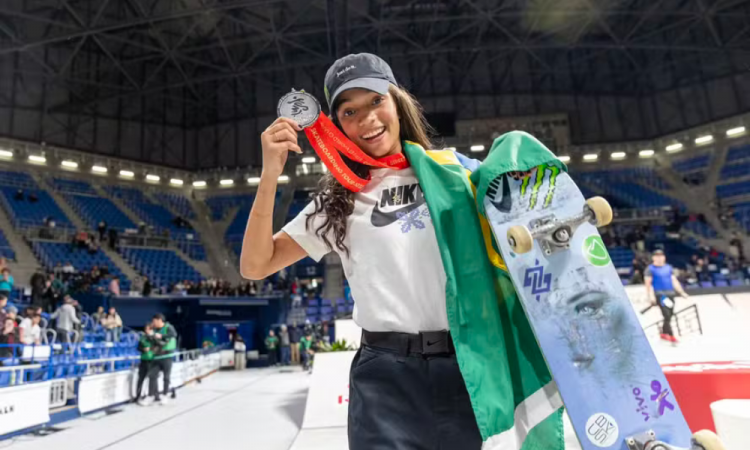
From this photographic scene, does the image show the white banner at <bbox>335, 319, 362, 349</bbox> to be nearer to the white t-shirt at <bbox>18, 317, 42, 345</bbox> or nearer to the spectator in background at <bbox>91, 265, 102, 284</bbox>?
the white t-shirt at <bbox>18, 317, 42, 345</bbox>

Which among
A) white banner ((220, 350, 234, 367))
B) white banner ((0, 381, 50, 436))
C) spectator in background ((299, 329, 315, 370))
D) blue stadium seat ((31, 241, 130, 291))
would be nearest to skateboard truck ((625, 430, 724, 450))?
white banner ((0, 381, 50, 436))

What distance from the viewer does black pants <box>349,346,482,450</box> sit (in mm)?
1104

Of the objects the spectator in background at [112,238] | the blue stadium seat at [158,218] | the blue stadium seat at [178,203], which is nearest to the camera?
the spectator in background at [112,238]

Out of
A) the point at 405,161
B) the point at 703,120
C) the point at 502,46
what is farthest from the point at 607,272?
the point at 703,120

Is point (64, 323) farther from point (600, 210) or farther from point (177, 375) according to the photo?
point (600, 210)

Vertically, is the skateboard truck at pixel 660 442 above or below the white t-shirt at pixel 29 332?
below

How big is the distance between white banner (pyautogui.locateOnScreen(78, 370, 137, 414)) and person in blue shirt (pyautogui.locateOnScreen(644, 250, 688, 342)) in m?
9.17

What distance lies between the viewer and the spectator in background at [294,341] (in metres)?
18.8

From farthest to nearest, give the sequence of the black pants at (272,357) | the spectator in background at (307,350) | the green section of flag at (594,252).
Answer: the black pants at (272,357), the spectator in background at (307,350), the green section of flag at (594,252)

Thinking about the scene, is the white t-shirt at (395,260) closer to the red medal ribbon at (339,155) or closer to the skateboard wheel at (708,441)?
the red medal ribbon at (339,155)

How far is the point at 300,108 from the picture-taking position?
1373 millimetres

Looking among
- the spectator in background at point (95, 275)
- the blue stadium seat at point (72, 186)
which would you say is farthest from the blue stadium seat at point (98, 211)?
the spectator in background at point (95, 275)

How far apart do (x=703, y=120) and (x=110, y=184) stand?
3204cm

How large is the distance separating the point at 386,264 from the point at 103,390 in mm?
8819
